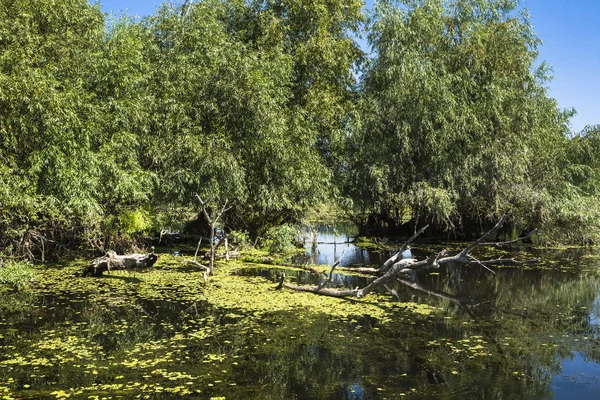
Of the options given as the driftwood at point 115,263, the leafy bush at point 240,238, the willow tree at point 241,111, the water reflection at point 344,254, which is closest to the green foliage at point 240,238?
the leafy bush at point 240,238

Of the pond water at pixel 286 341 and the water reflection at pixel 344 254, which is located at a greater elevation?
the water reflection at pixel 344 254

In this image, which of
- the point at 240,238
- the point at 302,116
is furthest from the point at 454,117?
the point at 240,238

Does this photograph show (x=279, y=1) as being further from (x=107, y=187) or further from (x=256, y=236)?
(x=107, y=187)

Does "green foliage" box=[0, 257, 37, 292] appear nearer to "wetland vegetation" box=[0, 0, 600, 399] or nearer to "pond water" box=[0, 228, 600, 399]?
"wetland vegetation" box=[0, 0, 600, 399]

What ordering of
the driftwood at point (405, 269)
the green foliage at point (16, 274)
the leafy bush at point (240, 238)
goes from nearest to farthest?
the green foliage at point (16, 274)
the driftwood at point (405, 269)
the leafy bush at point (240, 238)

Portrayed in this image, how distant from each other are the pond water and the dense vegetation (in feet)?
17.1

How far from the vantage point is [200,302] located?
530 inches

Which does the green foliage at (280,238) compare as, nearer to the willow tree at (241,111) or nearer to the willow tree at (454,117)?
the willow tree at (241,111)

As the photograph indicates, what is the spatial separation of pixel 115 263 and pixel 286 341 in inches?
373

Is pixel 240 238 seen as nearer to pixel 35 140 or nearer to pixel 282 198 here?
pixel 282 198

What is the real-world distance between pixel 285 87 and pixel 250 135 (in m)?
4.19

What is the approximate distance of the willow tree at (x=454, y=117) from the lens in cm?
2520

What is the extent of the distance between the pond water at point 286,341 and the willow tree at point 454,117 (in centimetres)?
981

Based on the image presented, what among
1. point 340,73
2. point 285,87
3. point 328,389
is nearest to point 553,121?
point 340,73
